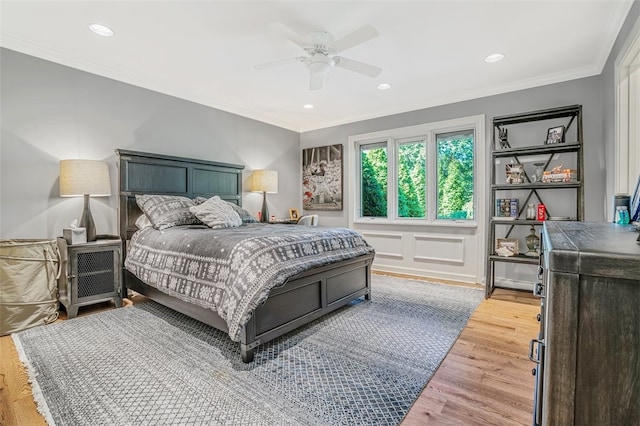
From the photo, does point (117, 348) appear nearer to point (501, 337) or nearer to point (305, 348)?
point (305, 348)

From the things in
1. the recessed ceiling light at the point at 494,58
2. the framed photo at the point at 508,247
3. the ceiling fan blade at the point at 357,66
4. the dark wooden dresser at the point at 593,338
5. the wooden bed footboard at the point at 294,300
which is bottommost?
the wooden bed footboard at the point at 294,300

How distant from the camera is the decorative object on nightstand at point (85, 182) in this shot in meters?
2.86

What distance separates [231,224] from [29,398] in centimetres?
202

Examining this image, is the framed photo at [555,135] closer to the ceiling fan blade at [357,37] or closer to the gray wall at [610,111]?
the gray wall at [610,111]

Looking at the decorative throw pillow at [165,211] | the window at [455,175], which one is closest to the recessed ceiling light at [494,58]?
the window at [455,175]

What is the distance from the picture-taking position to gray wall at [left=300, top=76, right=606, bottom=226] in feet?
10.8

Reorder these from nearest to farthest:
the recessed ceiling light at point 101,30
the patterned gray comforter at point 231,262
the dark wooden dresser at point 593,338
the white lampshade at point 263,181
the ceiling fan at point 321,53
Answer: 1. the dark wooden dresser at point 593,338
2. the patterned gray comforter at point 231,262
3. the ceiling fan at point 321,53
4. the recessed ceiling light at point 101,30
5. the white lampshade at point 263,181

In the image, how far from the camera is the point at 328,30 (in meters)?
2.62

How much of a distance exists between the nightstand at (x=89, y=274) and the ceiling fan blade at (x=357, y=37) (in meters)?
2.81

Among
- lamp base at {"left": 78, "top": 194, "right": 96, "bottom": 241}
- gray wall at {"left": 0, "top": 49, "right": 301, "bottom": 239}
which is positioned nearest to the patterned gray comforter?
lamp base at {"left": 78, "top": 194, "right": 96, "bottom": 241}

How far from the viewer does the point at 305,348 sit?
2.23 metres

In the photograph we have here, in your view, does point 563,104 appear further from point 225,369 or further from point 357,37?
point 225,369

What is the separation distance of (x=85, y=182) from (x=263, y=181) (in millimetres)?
2242

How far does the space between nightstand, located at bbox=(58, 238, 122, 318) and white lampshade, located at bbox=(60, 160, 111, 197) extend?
18.6 inches
